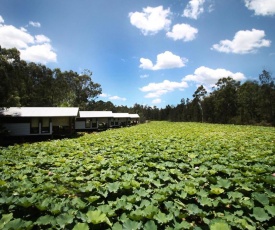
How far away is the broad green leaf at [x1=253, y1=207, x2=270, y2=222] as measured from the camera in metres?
3.88

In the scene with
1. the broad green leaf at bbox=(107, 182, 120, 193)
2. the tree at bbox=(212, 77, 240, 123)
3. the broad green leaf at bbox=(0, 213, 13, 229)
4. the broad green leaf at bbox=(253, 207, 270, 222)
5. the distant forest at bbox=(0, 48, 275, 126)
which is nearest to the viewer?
the broad green leaf at bbox=(0, 213, 13, 229)

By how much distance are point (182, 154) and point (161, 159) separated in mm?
1361

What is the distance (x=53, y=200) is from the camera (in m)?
4.50

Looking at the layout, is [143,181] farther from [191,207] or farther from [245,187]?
[245,187]

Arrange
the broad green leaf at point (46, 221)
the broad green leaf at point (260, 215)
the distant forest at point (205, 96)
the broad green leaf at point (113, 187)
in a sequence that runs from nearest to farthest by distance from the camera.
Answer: the broad green leaf at point (46, 221) < the broad green leaf at point (260, 215) < the broad green leaf at point (113, 187) < the distant forest at point (205, 96)

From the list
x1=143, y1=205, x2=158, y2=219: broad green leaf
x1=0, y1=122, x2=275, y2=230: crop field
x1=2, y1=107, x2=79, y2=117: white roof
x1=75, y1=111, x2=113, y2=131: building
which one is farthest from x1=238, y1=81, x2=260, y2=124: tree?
x1=143, y1=205, x2=158, y2=219: broad green leaf

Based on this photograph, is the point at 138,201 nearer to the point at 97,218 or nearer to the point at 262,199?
the point at 97,218

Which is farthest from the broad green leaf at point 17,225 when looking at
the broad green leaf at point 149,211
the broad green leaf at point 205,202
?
the broad green leaf at point 205,202

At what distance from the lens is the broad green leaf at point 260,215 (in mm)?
3880

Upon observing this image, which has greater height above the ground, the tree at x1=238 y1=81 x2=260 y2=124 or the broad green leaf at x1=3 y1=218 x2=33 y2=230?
the tree at x1=238 y1=81 x2=260 y2=124

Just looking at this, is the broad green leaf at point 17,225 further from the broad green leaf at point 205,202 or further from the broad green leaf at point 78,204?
the broad green leaf at point 205,202

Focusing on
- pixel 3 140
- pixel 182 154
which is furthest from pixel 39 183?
pixel 3 140

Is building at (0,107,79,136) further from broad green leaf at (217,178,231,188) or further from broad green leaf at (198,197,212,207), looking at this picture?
broad green leaf at (198,197,212,207)

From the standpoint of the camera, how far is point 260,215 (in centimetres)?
398
